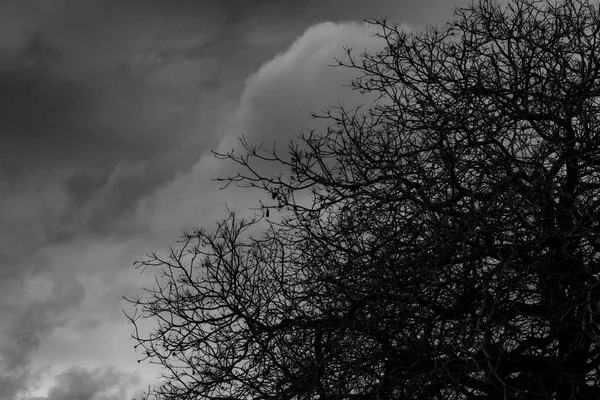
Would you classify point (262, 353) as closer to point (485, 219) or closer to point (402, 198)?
point (402, 198)

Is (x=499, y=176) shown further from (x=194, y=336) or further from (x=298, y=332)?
(x=194, y=336)

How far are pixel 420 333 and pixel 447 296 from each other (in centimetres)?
54

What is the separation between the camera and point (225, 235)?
10336 mm

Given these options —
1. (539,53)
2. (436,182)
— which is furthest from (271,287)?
(539,53)

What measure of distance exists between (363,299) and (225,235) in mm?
2681

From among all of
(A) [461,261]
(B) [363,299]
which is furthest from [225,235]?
(A) [461,261]

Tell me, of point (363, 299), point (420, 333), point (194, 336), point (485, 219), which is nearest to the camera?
point (485, 219)

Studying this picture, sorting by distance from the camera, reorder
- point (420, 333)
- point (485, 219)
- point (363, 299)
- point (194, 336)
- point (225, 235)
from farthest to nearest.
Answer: point (225, 235), point (194, 336), point (420, 333), point (363, 299), point (485, 219)

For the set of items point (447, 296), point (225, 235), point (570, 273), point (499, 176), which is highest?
point (225, 235)

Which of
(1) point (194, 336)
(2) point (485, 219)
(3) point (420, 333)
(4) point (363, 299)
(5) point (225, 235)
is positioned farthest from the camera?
(5) point (225, 235)

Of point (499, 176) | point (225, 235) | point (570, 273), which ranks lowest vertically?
point (570, 273)

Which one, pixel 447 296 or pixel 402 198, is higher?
pixel 402 198

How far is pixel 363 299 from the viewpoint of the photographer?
27.5 feet

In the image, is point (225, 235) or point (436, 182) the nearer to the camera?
point (436, 182)
